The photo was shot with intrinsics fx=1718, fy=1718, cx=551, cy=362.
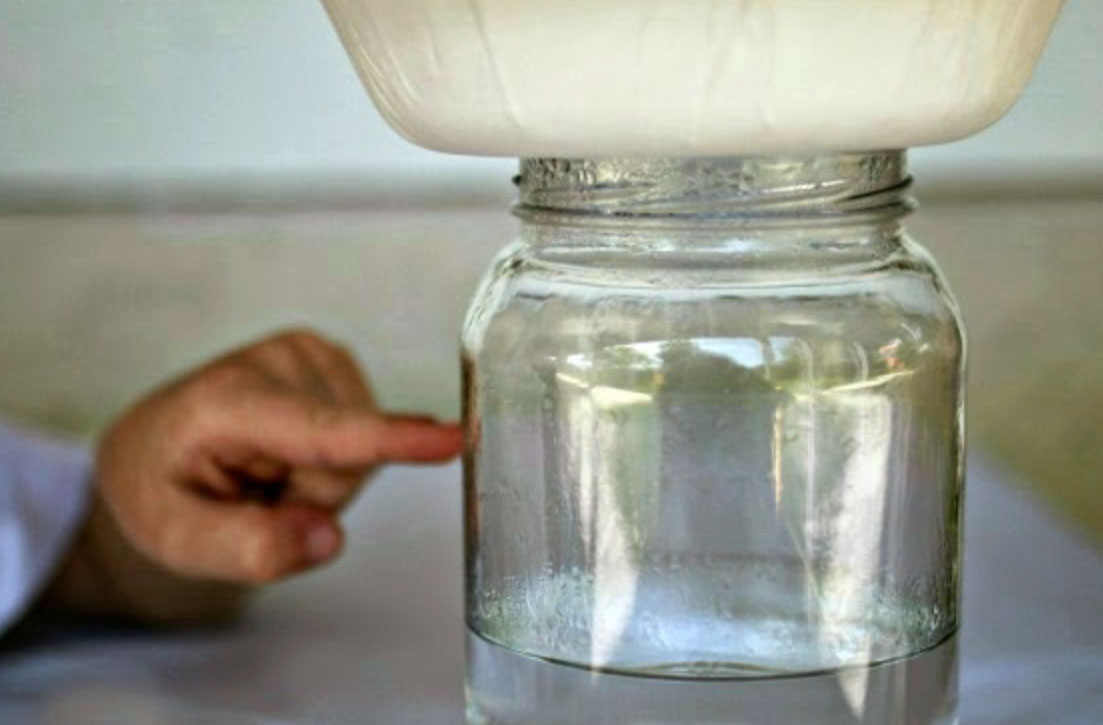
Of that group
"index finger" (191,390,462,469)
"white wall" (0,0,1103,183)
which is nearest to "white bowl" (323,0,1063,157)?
"index finger" (191,390,462,469)

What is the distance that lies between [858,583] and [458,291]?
25.6 inches

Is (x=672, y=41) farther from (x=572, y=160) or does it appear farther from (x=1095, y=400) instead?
(x=1095, y=400)

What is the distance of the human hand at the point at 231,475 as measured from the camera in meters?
0.50

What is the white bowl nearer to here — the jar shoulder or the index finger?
the jar shoulder

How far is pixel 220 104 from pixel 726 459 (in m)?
0.68

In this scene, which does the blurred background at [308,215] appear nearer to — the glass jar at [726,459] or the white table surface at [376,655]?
the white table surface at [376,655]

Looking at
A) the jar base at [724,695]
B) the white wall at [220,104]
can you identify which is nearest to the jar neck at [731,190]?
the jar base at [724,695]

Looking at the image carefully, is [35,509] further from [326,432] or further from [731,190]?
[731,190]

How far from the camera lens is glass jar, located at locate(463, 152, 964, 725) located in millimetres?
384

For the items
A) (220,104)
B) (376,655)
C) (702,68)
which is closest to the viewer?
(702,68)

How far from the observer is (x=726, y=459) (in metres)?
0.40

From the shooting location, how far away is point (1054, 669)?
18.7 inches

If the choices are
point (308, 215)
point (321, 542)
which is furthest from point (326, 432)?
point (308, 215)

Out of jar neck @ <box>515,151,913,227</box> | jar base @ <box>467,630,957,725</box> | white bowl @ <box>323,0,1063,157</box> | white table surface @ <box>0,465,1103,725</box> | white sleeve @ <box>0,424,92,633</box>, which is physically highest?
white bowl @ <box>323,0,1063,157</box>
